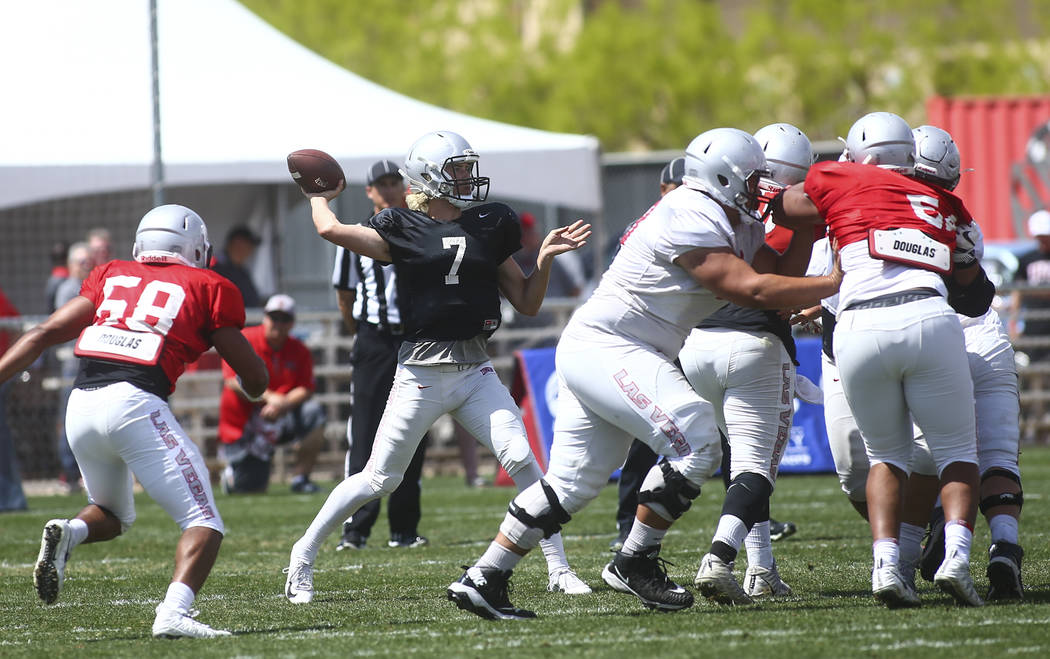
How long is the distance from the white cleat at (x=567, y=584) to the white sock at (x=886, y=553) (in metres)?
1.34

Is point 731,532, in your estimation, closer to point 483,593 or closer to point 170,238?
point 483,593

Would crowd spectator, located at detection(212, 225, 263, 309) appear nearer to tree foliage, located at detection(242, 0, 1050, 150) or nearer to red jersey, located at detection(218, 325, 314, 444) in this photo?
red jersey, located at detection(218, 325, 314, 444)

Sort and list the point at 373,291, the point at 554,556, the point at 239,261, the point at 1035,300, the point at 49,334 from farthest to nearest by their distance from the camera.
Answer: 1. the point at 1035,300
2. the point at 239,261
3. the point at 373,291
4. the point at 554,556
5. the point at 49,334

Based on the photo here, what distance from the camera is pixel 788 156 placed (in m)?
5.93

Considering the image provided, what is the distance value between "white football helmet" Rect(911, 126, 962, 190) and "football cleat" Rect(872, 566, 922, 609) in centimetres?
147

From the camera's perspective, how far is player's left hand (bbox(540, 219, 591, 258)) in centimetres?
587

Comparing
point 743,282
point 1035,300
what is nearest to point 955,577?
point 743,282

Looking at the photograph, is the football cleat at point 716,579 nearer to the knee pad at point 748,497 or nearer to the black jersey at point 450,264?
the knee pad at point 748,497

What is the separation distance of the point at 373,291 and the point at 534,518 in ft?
9.68

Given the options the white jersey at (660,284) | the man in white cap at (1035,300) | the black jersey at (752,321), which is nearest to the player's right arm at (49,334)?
the white jersey at (660,284)

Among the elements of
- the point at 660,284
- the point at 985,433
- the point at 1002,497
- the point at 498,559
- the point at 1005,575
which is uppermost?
the point at 660,284

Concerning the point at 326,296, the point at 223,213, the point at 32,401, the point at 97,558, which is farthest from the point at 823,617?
the point at 326,296

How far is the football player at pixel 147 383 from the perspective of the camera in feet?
17.2

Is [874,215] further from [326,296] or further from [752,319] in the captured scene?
[326,296]
